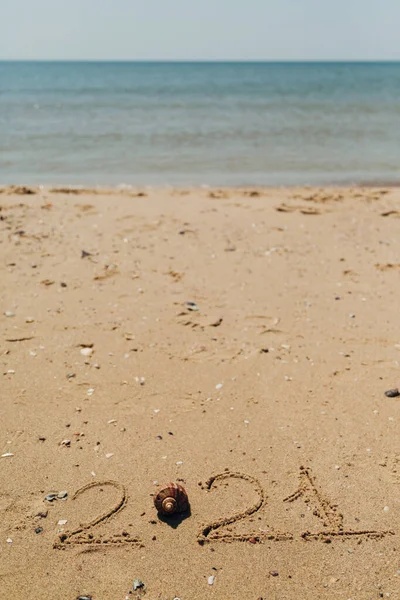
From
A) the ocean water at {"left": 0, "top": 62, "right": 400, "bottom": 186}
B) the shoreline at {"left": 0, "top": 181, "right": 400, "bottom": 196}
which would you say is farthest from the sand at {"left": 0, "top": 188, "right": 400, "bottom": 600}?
the ocean water at {"left": 0, "top": 62, "right": 400, "bottom": 186}

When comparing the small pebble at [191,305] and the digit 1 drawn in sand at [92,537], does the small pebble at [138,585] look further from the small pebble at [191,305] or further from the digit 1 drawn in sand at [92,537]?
the small pebble at [191,305]

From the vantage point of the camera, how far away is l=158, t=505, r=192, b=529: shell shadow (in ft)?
8.36

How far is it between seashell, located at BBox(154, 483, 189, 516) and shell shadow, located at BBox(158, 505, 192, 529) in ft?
0.08

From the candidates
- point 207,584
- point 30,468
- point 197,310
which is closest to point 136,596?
point 207,584

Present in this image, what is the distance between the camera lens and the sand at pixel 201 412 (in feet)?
7.77

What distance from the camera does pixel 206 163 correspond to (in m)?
11.3

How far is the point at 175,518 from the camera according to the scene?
8.46 feet

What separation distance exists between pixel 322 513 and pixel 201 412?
3.32ft

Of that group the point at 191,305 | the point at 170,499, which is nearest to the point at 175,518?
the point at 170,499

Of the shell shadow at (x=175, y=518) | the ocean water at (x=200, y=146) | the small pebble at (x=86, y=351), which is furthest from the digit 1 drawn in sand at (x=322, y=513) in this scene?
the ocean water at (x=200, y=146)

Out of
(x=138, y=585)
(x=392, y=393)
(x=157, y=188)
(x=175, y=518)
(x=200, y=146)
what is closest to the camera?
(x=138, y=585)

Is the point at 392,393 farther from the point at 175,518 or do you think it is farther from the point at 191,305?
the point at 191,305

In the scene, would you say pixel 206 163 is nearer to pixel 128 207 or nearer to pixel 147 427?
pixel 128 207

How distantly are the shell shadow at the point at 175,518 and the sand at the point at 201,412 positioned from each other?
0.04ft
